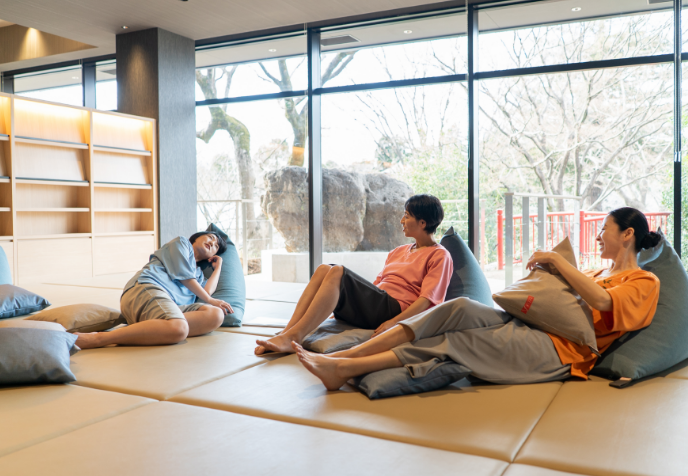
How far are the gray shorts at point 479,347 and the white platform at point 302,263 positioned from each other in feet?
11.4

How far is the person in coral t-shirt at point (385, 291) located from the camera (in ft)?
7.77

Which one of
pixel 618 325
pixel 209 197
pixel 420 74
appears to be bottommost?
pixel 618 325

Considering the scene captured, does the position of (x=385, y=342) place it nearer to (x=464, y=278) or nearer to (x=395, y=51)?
(x=464, y=278)

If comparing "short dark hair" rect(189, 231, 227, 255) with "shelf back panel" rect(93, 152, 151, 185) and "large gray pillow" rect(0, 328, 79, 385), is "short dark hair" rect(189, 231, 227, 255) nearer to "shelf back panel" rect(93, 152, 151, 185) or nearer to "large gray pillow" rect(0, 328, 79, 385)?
"large gray pillow" rect(0, 328, 79, 385)

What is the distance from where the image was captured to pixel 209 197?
6031 millimetres

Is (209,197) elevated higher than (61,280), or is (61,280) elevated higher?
(209,197)

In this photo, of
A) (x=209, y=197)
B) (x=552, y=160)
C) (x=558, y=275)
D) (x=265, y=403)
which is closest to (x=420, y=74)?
(x=552, y=160)

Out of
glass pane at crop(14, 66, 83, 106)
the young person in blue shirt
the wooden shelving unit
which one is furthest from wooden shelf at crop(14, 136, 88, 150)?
the young person in blue shirt

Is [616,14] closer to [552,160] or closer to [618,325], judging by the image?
[552,160]

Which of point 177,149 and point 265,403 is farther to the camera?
point 177,149

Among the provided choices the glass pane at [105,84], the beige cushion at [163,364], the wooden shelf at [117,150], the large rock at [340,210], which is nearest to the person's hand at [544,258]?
the beige cushion at [163,364]

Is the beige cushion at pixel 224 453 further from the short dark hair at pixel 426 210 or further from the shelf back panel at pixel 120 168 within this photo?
the shelf back panel at pixel 120 168

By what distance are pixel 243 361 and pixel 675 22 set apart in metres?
4.13

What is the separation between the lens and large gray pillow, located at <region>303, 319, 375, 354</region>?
7.58 ft
